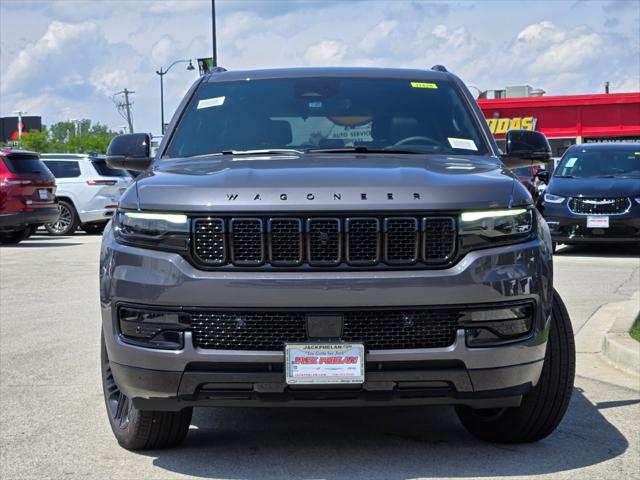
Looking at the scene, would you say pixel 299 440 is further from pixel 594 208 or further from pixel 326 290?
pixel 594 208

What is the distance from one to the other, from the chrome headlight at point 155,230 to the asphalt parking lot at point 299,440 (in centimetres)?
102

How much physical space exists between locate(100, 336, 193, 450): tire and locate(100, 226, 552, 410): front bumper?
0.36 meters

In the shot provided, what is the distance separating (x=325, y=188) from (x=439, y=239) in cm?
51

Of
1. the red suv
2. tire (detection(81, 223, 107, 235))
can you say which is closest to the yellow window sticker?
the red suv

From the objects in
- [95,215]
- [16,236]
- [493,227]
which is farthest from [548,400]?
[95,215]

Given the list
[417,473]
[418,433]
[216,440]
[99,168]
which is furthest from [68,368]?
[99,168]

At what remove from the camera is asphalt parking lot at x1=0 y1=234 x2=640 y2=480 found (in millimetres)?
4812

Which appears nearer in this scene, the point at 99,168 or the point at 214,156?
the point at 214,156

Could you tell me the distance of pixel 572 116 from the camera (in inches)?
2039

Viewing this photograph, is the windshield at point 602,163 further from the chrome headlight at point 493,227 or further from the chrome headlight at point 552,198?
the chrome headlight at point 493,227

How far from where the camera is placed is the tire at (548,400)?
4961 millimetres

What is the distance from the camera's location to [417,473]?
4.73 metres

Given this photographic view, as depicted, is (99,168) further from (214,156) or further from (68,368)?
(214,156)

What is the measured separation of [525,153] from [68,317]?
18.7 ft
